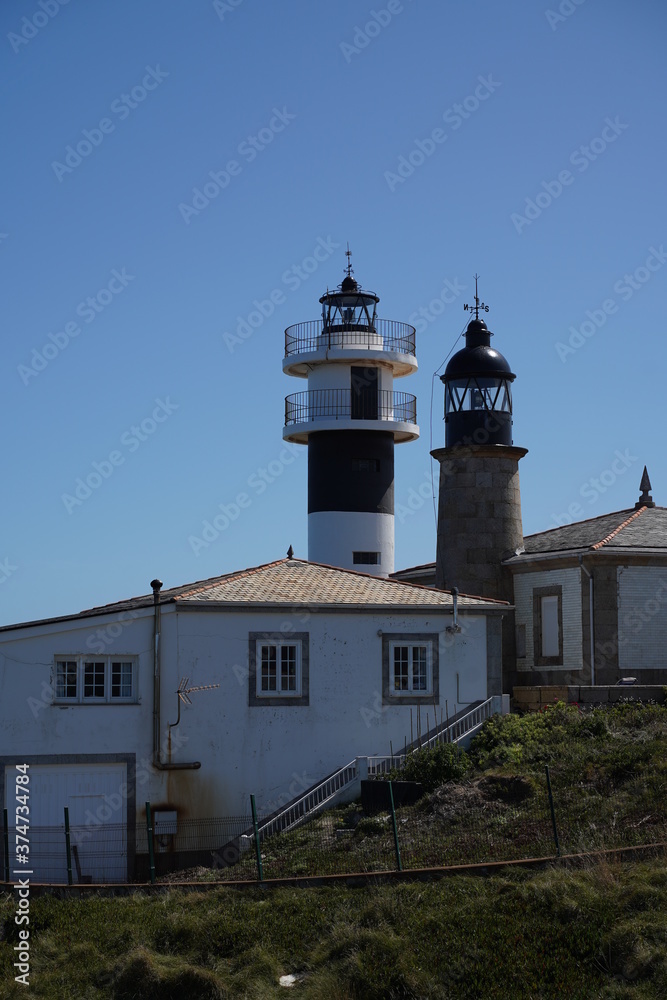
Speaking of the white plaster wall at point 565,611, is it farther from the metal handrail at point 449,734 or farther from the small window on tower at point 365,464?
the small window on tower at point 365,464

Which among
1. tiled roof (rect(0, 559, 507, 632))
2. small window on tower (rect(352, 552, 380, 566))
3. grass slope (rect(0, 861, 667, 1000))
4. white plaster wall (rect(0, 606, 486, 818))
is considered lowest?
grass slope (rect(0, 861, 667, 1000))

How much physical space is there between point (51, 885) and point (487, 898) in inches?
258

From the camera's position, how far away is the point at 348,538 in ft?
120

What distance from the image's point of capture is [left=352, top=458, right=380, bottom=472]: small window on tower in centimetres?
3722

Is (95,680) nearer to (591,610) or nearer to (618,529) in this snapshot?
(591,610)

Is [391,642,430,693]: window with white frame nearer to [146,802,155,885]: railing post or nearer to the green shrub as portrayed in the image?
the green shrub

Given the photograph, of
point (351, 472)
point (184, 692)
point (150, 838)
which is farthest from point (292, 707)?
point (351, 472)

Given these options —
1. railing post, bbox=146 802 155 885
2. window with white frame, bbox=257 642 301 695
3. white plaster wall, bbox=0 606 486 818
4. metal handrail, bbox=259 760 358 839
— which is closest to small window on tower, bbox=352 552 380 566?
white plaster wall, bbox=0 606 486 818

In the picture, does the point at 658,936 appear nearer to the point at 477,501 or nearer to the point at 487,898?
the point at 487,898

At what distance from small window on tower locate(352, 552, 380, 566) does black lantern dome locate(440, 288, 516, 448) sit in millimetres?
5045

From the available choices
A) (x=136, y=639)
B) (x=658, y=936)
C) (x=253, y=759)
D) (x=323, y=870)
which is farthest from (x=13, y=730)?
(x=658, y=936)

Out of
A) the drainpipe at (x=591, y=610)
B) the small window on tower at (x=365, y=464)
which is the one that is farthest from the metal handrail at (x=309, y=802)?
the small window on tower at (x=365, y=464)

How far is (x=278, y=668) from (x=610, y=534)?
884 cm

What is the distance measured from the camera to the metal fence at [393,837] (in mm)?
19297
